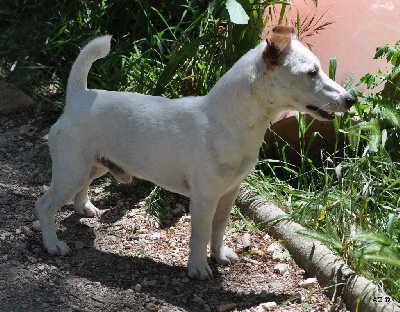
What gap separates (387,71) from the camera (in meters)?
4.92

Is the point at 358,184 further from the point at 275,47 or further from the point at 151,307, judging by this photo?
the point at 151,307

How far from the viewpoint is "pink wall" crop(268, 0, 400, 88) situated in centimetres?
514

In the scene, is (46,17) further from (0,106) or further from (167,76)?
(167,76)

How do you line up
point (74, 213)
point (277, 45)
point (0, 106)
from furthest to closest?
point (0, 106)
point (74, 213)
point (277, 45)

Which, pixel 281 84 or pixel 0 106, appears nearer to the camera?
pixel 281 84

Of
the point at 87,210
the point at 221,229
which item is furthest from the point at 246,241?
the point at 87,210

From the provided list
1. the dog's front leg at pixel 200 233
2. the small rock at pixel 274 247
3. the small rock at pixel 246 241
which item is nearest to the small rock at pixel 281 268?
the small rock at pixel 274 247

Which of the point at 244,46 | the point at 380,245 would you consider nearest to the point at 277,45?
the point at 380,245

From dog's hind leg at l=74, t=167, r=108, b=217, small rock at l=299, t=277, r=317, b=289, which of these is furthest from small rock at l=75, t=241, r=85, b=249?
small rock at l=299, t=277, r=317, b=289

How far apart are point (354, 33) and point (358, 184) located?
4.54 feet

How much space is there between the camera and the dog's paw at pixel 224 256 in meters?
4.29

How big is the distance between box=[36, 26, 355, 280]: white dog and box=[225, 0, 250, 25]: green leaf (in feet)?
2.93

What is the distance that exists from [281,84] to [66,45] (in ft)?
10.9

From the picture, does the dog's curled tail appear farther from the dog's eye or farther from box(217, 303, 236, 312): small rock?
box(217, 303, 236, 312): small rock
